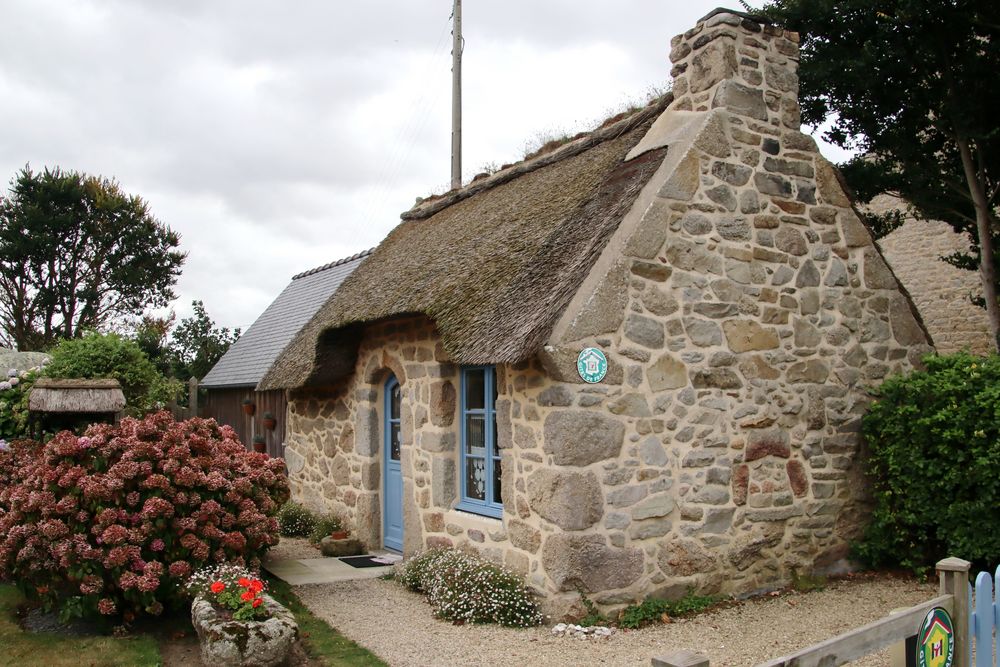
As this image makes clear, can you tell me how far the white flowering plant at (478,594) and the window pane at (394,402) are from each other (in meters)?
2.49

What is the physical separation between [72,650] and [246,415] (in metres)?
9.15

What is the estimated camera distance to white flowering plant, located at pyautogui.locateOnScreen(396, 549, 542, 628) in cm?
644

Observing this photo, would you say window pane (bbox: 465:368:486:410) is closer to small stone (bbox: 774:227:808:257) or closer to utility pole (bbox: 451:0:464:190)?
small stone (bbox: 774:227:808:257)

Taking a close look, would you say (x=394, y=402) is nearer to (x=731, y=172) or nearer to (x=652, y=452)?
(x=652, y=452)

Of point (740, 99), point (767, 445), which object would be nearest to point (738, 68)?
point (740, 99)

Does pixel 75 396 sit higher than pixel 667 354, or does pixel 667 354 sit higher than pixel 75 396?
pixel 667 354

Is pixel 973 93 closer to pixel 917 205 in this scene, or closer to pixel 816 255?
pixel 917 205

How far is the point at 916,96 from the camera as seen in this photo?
9734 mm

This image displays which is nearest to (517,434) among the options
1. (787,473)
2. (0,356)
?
(787,473)

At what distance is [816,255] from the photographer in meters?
7.76

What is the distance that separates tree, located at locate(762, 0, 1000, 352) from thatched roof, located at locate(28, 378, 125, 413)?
871 cm

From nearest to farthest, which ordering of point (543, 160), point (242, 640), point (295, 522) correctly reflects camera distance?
point (242, 640) < point (543, 160) < point (295, 522)

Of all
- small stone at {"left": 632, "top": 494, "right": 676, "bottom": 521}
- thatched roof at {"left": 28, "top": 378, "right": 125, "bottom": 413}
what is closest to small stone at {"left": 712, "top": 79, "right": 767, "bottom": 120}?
small stone at {"left": 632, "top": 494, "right": 676, "bottom": 521}

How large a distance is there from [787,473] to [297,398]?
7096 mm
